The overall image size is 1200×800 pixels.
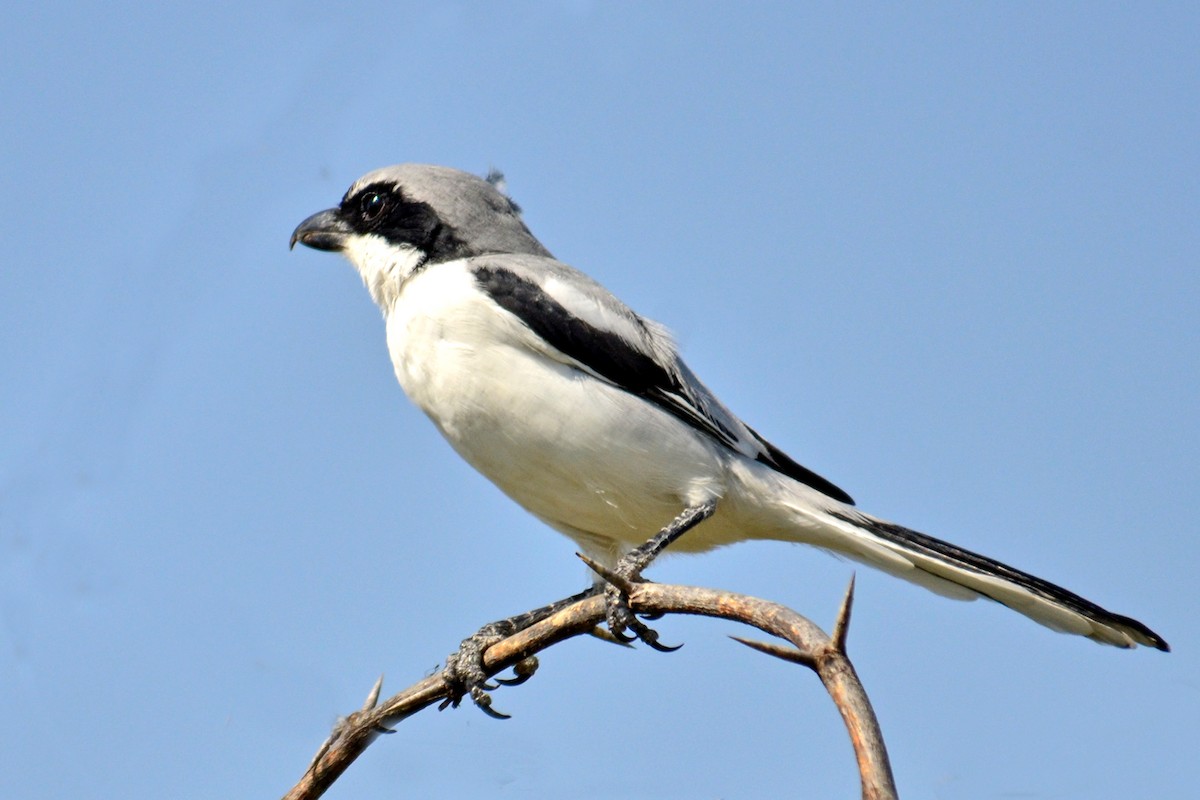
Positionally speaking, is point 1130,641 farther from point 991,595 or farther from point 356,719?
point 356,719

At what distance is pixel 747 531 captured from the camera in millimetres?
6012

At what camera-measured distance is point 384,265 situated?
625cm

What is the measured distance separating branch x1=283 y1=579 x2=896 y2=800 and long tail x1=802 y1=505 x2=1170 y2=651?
4.96ft

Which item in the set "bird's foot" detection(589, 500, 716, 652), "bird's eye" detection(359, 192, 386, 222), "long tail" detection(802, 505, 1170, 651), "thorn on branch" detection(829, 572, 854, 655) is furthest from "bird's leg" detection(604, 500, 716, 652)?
"bird's eye" detection(359, 192, 386, 222)

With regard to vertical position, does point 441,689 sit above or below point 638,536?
below

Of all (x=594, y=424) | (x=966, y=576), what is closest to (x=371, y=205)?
(x=594, y=424)

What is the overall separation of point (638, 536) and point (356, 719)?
2.24m

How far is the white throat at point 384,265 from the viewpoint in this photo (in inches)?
243

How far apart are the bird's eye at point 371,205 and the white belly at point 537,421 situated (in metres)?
0.86

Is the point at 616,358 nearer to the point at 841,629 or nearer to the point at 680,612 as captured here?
the point at 680,612

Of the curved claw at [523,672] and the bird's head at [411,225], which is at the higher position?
the bird's head at [411,225]

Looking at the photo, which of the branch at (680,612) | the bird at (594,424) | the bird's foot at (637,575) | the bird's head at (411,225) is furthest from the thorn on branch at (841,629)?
the bird's head at (411,225)

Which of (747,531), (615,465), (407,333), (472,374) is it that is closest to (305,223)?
(407,333)

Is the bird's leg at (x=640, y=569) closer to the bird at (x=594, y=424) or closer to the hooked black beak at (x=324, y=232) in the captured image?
the bird at (x=594, y=424)
